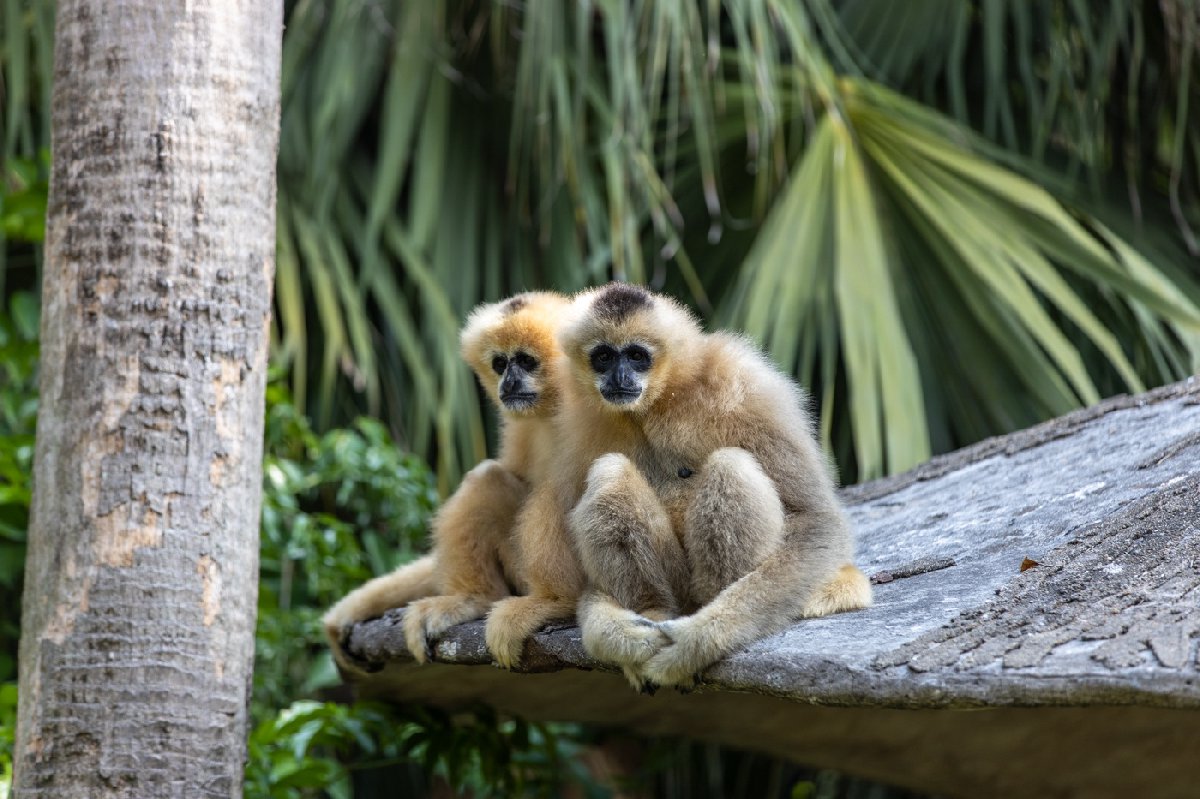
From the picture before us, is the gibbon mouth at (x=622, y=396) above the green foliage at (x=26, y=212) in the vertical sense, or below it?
below

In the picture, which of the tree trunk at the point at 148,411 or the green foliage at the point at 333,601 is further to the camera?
the green foliage at the point at 333,601

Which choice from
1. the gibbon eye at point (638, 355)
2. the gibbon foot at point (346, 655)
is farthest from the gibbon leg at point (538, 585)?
the gibbon foot at point (346, 655)

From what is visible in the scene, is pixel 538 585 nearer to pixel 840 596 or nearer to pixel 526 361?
pixel 840 596

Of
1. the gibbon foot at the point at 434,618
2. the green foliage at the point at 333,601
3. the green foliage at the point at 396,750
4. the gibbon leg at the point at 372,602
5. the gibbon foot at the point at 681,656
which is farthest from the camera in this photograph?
the green foliage at the point at 333,601

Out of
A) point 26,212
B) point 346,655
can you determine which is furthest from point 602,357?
point 26,212

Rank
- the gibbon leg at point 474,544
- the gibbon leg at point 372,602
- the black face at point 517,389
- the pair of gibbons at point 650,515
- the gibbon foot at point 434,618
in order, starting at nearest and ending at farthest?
1. the pair of gibbons at point 650,515
2. the gibbon foot at point 434,618
3. the gibbon leg at point 474,544
4. the black face at point 517,389
5. the gibbon leg at point 372,602

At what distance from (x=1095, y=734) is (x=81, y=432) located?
11.6 ft

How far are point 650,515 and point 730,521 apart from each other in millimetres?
244

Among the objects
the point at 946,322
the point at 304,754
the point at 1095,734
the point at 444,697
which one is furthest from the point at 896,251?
the point at 304,754

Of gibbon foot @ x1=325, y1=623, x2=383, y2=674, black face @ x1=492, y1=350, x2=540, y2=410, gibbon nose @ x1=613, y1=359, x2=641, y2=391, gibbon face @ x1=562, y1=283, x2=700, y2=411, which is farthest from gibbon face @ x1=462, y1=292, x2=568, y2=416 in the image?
gibbon foot @ x1=325, y1=623, x2=383, y2=674

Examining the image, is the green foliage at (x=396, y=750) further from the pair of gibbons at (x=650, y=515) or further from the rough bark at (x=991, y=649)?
the pair of gibbons at (x=650, y=515)

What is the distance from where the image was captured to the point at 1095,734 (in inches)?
187

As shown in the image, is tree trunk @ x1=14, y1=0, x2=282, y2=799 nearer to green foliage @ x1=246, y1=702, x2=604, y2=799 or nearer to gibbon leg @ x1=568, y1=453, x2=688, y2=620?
gibbon leg @ x1=568, y1=453, x2=688, y2=620

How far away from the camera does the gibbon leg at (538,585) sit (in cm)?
377
